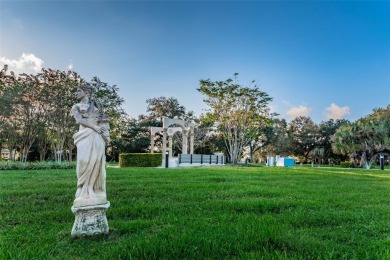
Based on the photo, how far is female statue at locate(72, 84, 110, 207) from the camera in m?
3.15

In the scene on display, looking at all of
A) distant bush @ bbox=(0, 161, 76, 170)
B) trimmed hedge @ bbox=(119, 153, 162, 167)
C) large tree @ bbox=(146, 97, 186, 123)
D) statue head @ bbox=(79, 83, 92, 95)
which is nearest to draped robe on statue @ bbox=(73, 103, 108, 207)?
statue head @ bbox=(79, 83, 92, 95)

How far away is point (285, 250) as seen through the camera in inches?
106

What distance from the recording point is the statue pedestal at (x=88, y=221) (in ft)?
10.3

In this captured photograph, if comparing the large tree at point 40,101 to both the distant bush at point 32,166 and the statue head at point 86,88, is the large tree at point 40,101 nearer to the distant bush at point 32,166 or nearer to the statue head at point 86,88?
the distant bush at point 32,166

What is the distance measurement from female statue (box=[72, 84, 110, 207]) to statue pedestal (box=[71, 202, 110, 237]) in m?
0.06

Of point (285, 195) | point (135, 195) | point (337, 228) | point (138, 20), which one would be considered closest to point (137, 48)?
point (138, 20)

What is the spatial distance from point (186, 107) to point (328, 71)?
30.0 meters

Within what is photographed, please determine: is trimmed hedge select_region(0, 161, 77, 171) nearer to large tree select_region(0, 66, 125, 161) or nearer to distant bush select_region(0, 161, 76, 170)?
distant bush select_region(0, 161, 76, 170)

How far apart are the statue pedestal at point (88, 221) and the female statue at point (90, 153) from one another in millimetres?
64

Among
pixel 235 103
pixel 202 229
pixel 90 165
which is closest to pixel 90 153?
pixel 90 165

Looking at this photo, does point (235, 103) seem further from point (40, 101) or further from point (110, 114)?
point (40, 101)

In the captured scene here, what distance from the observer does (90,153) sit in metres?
3.15

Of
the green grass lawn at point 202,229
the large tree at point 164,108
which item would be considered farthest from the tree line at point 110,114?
the green grass lawn at point 202,229

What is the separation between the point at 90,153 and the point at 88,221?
0.81 metres
